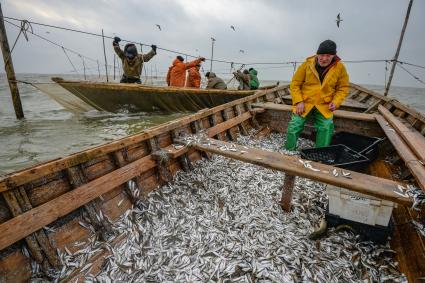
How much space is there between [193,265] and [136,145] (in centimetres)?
227

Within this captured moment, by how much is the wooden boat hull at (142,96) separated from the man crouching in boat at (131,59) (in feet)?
6.12

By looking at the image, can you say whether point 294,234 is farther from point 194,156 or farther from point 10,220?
point 10,220

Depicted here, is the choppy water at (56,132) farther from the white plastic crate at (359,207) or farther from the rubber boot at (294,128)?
the white plastic crate at (359,207)

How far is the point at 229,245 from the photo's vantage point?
134 inches

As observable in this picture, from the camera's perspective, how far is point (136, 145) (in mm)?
4340

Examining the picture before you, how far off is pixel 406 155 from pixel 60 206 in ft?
17.6

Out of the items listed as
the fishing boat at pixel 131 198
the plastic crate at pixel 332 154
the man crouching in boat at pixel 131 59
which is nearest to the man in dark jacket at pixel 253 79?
the man crouching in boat at pixel 131 59

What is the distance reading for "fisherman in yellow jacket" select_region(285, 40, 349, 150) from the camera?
19.5 ft

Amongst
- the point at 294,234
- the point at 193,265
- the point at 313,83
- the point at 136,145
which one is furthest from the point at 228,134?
the point at 193,265

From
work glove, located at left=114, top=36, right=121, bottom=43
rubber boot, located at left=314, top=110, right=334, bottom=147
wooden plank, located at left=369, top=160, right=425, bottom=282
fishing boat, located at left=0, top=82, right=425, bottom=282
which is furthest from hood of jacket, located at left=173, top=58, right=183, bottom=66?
wooden plank, located at left=369, top=160, right=425, bottom=282

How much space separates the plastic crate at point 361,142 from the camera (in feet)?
18.5

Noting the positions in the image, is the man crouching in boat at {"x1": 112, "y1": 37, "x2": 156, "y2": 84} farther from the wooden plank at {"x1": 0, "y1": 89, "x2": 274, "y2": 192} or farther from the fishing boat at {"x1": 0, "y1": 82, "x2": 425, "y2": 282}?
the wooden plank at {"x1": 0, "y1": 89, "x2": 274, "y2": 192}

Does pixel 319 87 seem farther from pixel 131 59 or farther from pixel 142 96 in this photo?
pixel 131 59

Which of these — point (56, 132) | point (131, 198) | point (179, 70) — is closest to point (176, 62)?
point (179, 70)
